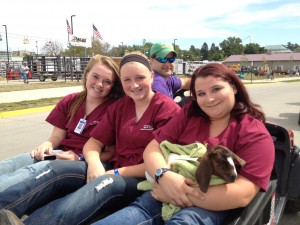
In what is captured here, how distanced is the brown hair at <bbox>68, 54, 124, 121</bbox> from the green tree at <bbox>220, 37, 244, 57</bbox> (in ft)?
381

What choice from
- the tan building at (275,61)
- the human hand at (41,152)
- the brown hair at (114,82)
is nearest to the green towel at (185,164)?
the brown hair at (114,82)

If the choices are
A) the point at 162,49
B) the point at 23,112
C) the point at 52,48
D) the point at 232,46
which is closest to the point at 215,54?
the point at 232,46

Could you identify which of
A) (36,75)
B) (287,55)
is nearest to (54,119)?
(36,75)

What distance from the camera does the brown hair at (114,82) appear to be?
2934mm

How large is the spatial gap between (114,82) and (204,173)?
4.93 ft

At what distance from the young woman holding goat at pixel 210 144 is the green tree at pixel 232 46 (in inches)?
4594

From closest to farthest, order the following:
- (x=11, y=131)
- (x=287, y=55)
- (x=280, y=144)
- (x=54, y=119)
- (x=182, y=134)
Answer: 1. (x=182, y=134)
2. (x=280, y=144)
3. (x=54, y=119)
4. (x=11, y=131)
5. (x=287, y=55)

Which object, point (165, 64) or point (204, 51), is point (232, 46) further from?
point (165, 64)

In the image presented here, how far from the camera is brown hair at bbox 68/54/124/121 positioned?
293 centimetres

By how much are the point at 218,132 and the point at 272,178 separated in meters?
0.53

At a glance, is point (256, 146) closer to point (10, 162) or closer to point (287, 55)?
point (10, 162)

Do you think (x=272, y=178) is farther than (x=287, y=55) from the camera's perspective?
No

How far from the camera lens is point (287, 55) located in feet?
307

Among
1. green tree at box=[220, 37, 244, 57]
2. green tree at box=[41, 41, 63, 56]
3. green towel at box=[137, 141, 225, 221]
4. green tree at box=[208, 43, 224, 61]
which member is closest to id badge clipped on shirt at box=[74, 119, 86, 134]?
green towel at box=[137, 141, 225, 221]
